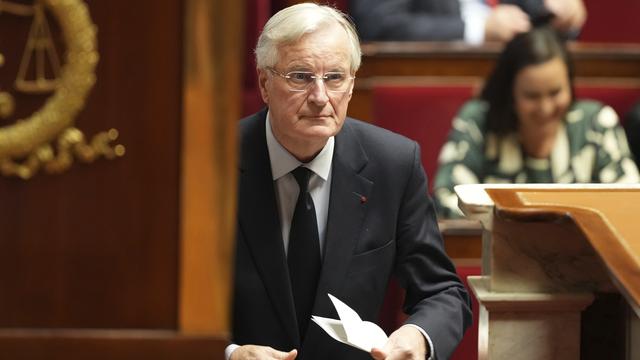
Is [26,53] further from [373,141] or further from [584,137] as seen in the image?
[584,137]

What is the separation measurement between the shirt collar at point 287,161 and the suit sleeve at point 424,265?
0.10 metres

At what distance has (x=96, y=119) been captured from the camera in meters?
0.73

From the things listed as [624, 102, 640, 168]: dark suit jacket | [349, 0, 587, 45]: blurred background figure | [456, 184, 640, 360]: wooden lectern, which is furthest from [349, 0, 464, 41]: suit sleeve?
[456, 184, 640, 360]: wooden lectern

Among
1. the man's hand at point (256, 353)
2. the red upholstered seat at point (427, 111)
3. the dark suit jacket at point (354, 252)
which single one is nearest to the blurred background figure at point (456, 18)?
the red upholstered seat at point (427, 111)

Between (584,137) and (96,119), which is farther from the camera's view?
(584,137)

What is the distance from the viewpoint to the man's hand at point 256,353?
1307 millimetres

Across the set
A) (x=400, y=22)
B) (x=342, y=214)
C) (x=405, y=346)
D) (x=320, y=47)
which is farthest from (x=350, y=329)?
(x=400, y=22)

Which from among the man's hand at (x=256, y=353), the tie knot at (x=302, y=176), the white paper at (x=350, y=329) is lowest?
the man's hand at (x=256, y=353)

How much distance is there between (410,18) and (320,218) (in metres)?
1.29

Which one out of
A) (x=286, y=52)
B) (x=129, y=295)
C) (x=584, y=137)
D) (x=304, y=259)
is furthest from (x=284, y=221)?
(x=584, y=137)

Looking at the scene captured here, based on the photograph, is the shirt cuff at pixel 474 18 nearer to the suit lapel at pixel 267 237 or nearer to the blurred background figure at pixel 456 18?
the blurred background figure at pixel 456 18

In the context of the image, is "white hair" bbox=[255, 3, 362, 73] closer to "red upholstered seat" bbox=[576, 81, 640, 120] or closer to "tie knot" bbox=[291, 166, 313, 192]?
"tie knot" bbox=[291, 166, 313, 192]

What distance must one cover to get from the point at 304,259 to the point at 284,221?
47mm

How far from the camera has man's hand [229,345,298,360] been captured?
1.31 m
